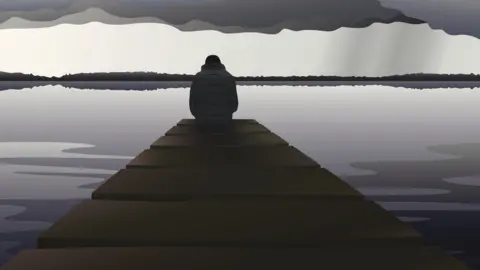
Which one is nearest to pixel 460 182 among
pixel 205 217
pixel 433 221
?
pixel 433 221

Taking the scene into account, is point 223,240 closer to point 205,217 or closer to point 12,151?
point 205,217

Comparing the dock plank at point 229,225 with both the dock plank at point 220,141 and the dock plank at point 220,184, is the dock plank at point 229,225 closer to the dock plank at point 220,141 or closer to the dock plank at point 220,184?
the dock plank at point 220,184

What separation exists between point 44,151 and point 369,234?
43.5 ft

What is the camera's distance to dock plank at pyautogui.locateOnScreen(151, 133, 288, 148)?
11.9m

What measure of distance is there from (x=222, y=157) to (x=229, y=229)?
15.2ft

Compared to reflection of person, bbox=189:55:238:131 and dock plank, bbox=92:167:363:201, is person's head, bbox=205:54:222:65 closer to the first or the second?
reflection of person, bbox=189:55:238:131

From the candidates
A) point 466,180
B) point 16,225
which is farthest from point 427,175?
point 16,225

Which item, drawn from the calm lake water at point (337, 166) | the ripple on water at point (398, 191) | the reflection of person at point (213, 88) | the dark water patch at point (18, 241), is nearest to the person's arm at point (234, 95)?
the reflection of person at point (213, 88)

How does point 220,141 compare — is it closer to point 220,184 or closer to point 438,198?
point 438,198

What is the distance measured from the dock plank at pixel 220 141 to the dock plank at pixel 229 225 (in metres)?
5.49

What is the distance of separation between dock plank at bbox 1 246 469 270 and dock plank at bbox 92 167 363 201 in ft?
6.55

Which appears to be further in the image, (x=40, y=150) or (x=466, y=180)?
(x=40, y=150)

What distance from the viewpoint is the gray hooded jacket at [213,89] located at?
1284cm

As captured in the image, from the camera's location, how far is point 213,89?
42.5 ft
